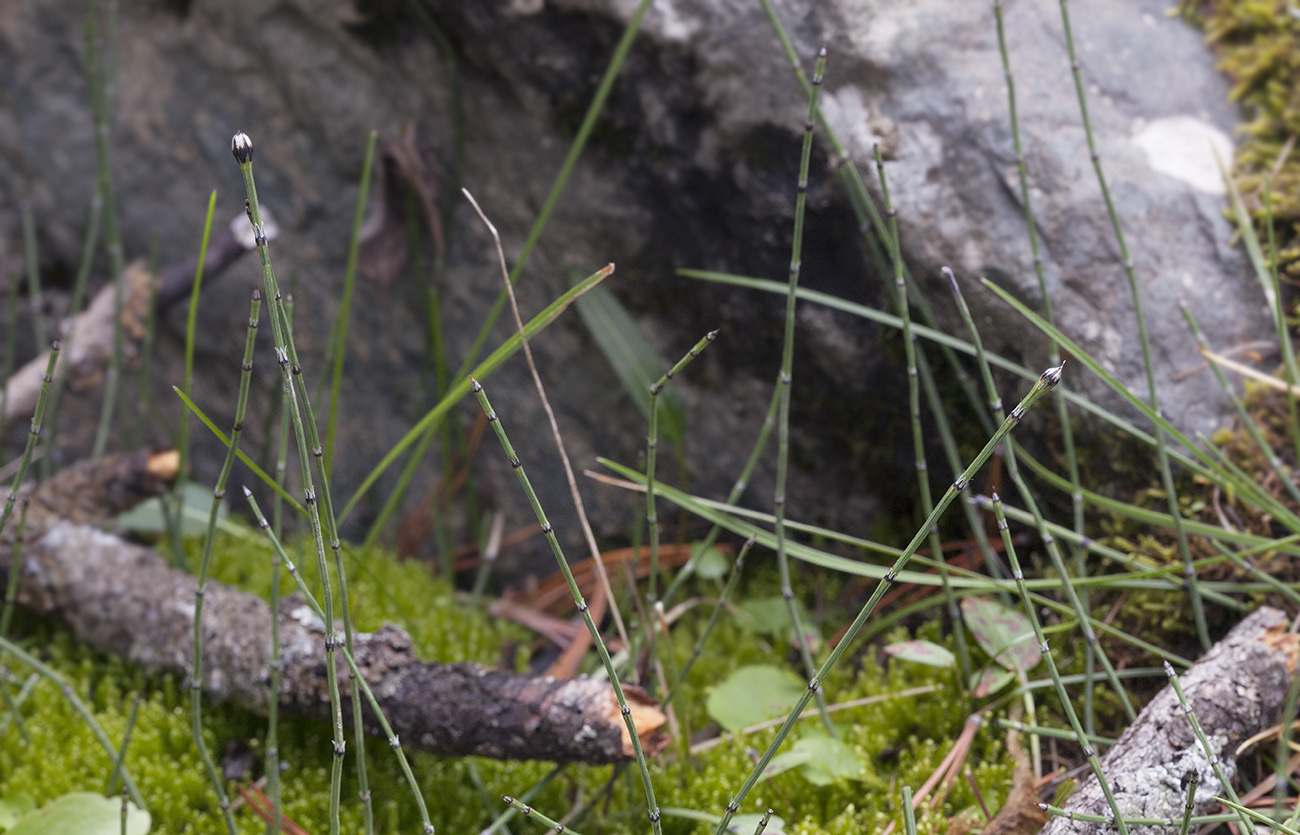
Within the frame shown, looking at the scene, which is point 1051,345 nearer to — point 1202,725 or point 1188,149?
point 1188,149

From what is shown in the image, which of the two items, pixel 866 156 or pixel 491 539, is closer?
pixel 866 156

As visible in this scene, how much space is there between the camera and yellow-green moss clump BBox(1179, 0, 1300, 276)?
4.49 feet

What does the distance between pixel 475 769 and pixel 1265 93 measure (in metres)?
1.62

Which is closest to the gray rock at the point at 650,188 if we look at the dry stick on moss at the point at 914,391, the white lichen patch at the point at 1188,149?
the white lichen patch at the point at 1188,149

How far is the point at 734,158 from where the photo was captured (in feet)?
4.96

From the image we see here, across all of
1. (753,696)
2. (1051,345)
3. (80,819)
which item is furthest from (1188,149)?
(80,819)

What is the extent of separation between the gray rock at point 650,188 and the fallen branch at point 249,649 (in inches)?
11.6

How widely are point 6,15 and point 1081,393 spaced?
94.5 inches

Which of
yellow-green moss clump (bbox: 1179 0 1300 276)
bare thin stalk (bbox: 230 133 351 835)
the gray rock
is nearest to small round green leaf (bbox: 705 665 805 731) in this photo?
the gray rock

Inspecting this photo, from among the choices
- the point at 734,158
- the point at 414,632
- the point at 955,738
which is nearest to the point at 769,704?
the point at 955,738

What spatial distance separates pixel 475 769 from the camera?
48.4 inches

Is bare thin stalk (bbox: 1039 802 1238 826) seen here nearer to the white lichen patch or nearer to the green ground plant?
the green ground plant

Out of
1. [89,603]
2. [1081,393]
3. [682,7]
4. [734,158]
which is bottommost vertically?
[89,603]

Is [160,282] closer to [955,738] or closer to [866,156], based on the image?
[866,156]
